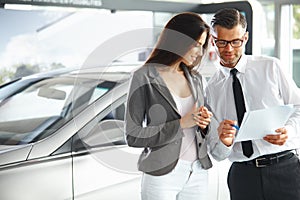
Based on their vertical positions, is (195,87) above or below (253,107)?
above

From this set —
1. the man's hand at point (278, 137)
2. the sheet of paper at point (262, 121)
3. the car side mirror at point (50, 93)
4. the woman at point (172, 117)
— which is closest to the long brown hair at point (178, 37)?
the woman at point (172, 117)

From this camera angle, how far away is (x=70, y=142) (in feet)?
8.41

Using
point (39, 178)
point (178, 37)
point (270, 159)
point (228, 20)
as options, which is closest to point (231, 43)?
point (228, 20)

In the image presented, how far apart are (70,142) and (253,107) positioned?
1.01 meters

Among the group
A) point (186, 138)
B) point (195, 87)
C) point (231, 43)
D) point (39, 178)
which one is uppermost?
point (231, 43)

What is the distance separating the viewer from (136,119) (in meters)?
1.97

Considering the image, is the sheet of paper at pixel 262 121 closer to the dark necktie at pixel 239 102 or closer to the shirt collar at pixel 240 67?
the dark necktie at pixel 239 102

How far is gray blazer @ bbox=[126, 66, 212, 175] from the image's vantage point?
1976 mm

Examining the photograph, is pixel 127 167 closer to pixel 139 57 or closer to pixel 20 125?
pixel 20 125

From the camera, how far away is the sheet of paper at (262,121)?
6.34 ft

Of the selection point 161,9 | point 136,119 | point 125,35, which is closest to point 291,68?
point 161,9

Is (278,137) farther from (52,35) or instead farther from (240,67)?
(52,35)

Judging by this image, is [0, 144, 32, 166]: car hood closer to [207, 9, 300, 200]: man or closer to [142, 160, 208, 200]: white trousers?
[142, 160, 208, 200]: white trousers

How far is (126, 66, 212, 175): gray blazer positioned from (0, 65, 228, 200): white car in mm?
619
